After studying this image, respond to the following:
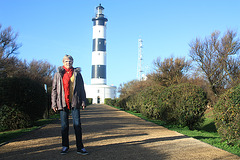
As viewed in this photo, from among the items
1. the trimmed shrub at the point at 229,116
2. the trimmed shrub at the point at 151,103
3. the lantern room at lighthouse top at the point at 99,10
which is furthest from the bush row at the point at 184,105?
the lantern room at lighthouse top at the point at 99,10

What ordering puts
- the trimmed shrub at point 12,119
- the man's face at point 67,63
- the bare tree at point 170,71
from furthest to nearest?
the bare tree at point 170,71
the trimmed shrub at point 12,119
the man's face at point 67,63

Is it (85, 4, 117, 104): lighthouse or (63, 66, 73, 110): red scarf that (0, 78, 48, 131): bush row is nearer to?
(63, 66, 73, 110): red scarf

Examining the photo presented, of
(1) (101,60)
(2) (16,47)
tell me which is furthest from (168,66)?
Answer: (1) (101,60)

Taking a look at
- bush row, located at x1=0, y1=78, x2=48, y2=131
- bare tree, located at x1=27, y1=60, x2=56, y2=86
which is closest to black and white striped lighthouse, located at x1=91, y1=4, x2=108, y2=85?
bare tree, located at x1=27, y1=60, x2=56, y2=86

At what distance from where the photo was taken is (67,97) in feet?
18.3

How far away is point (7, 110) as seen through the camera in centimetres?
998

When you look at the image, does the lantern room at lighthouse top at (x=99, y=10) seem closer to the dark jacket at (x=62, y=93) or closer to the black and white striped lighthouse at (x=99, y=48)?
the black and white striped lighthouse at (x=99, y=48)

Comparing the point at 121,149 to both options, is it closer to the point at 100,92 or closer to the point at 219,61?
the point at 219,61

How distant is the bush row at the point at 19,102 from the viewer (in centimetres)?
1003

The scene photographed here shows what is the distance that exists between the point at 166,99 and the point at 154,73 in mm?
14670

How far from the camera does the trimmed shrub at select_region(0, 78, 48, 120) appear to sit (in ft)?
33.1

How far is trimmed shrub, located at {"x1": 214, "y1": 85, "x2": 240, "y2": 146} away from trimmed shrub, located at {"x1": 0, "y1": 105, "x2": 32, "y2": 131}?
283 inches

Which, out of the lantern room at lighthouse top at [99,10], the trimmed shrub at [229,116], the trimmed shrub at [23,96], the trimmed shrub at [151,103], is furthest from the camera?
the lantern room at lighthouse top at [99,10]

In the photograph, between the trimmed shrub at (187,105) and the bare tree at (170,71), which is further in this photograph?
the bare tree at (170,71)
